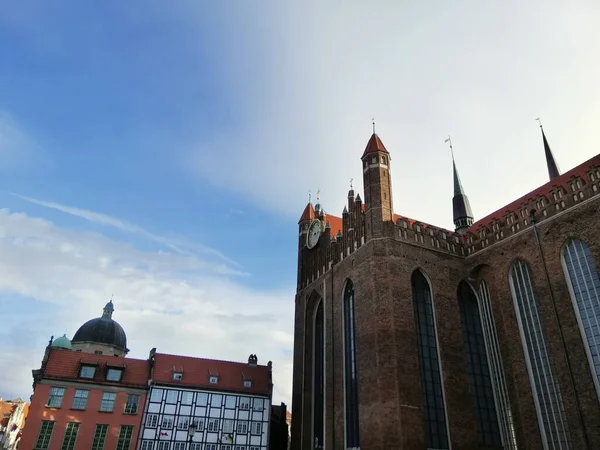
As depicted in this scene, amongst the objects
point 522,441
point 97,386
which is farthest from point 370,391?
point 97,386

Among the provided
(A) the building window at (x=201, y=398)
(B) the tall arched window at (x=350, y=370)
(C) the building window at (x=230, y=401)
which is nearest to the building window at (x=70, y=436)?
(A) the building window at (x=201, y=398)

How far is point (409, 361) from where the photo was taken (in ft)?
86.2

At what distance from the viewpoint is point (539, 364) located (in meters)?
26.0

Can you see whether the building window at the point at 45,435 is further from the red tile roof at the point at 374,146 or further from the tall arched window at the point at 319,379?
the red tile roof at the point at 374,146

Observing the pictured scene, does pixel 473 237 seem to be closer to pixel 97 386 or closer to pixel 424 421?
pixel 424 421

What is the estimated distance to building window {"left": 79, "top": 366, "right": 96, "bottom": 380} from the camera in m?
36.0

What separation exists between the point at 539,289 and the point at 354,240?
11342 mm

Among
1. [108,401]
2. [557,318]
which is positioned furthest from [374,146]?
[108,401]

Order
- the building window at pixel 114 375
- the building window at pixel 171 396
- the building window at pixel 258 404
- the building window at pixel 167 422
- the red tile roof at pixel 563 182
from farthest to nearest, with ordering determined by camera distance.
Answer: the building window at pixel 258 404 → the building window at pixel 171 396 → the building window at pixel 114 375 → the building window at pixel 167 422 → the red tile roof at pixel 563 182

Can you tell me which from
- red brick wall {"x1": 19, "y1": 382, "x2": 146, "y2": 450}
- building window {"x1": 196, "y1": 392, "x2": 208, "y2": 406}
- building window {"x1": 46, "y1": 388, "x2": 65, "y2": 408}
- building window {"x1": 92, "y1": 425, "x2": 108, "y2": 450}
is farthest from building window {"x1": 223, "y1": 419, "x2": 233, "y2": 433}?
building window {"x1": 46, "y1": 388, "x2": 65, "y2": 408}

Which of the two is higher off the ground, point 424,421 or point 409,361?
point 409,361

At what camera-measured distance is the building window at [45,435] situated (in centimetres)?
3247

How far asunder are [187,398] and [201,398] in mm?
1077

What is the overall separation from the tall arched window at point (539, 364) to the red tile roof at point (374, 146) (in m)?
11.4
